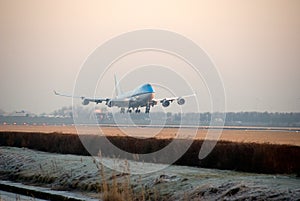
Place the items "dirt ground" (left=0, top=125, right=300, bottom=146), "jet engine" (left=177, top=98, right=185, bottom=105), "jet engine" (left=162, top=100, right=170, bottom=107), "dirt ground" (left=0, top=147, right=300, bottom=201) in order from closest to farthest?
"dirt ground" (left=0, top=147, right=300, bottom=201), "dirt ground" (left=0, top=125, right=300, bottom=146), "jet engine" (left=177, top=98, right=185, bottom=105), "jet engine" (left=162, top=100, right=170, bottom=107)

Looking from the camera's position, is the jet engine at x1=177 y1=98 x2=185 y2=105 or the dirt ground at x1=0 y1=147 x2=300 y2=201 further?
the jet engine at x1=177 y1=98 x2=185 y2=105

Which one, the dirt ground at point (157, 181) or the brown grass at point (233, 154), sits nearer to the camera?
the dirt ground at point (157, 181)

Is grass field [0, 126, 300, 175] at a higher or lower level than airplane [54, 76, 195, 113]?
lower

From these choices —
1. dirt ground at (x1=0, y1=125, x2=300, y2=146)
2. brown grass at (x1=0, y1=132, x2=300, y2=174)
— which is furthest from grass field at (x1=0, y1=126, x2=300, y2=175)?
dirt ground at (x1=0, y1=125, x2=300, y2=146)

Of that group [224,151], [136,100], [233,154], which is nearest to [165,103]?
[136,100]

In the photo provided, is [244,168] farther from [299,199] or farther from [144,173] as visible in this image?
[299,199]

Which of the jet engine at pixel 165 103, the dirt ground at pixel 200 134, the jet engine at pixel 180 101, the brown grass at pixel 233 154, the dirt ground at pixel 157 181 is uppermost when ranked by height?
the jet engine at pixel 165 103

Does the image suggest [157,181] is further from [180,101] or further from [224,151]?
[180,101]

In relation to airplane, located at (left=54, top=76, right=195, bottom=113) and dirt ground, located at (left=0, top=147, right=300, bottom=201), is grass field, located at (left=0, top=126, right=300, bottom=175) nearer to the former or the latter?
dirt ground, located at (left=0, top=147, right=300, bottom=201)

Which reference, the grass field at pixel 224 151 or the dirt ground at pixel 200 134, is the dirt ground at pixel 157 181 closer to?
the grass field at pixel 224 151

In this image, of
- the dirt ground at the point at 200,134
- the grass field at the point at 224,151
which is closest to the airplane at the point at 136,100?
the dirt ground at the point at 200,134

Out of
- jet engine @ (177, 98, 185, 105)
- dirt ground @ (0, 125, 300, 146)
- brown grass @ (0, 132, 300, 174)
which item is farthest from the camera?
jet engine @ (177, 98, 185, 105)

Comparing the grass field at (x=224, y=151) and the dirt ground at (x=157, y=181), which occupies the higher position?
the grass field at (x=224, y=151)

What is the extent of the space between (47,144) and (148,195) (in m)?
18.9
